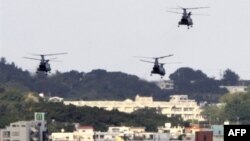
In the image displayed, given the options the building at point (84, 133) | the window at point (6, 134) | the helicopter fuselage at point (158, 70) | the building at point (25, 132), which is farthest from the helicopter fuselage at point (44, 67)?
the building at point (84, 133)

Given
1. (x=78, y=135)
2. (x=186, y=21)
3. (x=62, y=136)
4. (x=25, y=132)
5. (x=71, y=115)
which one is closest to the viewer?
(x=186, y=21)

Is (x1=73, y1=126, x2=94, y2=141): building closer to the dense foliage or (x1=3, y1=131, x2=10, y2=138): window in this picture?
the dense foliage

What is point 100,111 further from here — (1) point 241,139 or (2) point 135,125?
(1) point 241,139

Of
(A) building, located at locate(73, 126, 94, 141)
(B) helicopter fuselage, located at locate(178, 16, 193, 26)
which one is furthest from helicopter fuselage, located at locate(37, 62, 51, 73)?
(A) building, located at locate(73, 126, 94, 141)

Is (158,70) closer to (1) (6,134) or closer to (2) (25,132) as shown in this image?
(2) (25,132)

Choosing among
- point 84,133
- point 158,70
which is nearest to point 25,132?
point 84,133

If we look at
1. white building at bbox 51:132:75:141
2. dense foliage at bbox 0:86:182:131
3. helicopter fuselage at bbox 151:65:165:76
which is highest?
dense foliage at bbox 0:86:182:131

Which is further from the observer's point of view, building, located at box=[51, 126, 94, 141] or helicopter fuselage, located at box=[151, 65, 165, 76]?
building, located at box=[51, 126, 94, 141]

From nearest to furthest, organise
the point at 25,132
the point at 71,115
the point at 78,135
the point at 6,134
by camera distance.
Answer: the point at 25,132, the point at 6,134, the point at 78,135, the point at 71,115
